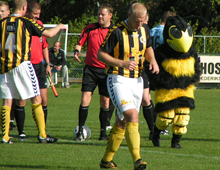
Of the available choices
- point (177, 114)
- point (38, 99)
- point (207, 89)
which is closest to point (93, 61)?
point (38, 99)

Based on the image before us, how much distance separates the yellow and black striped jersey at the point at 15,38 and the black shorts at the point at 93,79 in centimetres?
120

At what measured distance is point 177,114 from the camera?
20.8 feet

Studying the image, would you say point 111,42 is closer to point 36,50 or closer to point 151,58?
point 151,58

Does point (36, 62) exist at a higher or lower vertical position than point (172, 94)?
higher

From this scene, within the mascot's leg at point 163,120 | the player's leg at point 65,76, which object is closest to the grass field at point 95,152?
A: the mascot's leg at point 163,120

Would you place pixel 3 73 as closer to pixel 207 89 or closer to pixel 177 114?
pixel 177 114

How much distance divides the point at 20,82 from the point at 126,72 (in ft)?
6.42

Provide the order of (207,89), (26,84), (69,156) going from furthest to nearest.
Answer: (207,89) → (26,84) → (69,156)

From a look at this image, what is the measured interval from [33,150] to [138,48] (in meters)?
2.17

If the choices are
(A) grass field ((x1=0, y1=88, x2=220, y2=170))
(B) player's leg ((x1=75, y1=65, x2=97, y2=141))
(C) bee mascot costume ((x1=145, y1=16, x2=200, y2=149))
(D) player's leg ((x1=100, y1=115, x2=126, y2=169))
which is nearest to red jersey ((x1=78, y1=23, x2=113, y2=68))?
(B) player's leg ((x1=75, y1=65, x2=97, y2=141))

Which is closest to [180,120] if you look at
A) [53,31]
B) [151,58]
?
[151,58]

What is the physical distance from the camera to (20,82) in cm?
628

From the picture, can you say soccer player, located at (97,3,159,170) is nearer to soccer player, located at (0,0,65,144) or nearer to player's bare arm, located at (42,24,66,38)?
player's bare arm, located at (42,24,66,38)

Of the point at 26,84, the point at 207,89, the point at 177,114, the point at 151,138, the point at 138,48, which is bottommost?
the point at 207,89
